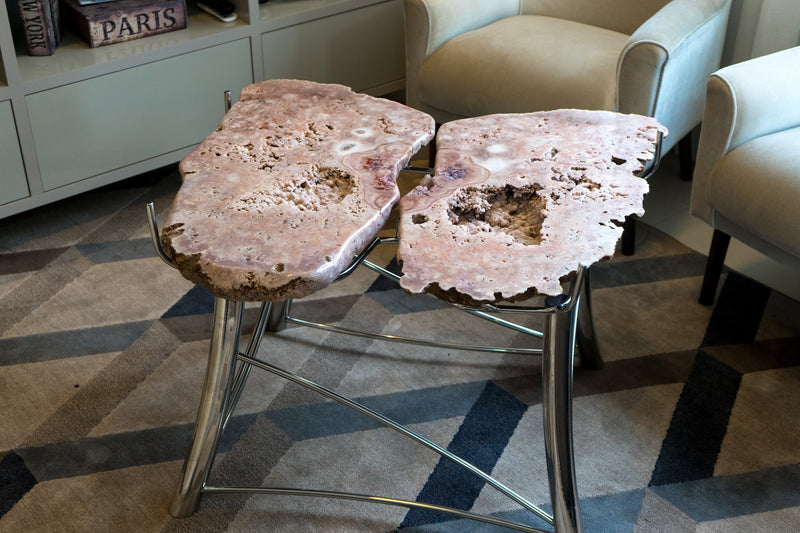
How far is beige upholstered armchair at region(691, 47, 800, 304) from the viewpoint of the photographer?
1.43 meters

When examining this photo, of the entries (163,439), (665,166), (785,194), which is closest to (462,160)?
(785,194)

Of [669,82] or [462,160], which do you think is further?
[669,82]

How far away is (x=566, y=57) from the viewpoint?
6.07 feet

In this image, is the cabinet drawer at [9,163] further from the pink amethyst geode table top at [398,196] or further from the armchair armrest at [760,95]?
the armchair armrest at [760,95]

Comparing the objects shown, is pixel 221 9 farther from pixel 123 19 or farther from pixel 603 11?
pixel 603 11

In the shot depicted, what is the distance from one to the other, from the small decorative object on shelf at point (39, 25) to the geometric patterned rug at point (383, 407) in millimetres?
492

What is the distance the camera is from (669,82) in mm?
1683

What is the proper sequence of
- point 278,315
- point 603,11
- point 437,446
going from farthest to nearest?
point 603,11
point 278,315
point 437,446

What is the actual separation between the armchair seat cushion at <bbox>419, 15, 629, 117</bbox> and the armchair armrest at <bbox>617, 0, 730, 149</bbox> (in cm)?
8

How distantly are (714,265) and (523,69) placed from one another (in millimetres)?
616

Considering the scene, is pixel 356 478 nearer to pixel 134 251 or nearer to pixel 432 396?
pixel 432 396

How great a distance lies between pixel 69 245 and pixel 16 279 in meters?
0.17

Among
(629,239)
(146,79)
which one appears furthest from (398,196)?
(146,79)

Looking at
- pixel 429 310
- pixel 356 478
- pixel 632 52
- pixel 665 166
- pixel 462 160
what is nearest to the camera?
pixel 462 160
